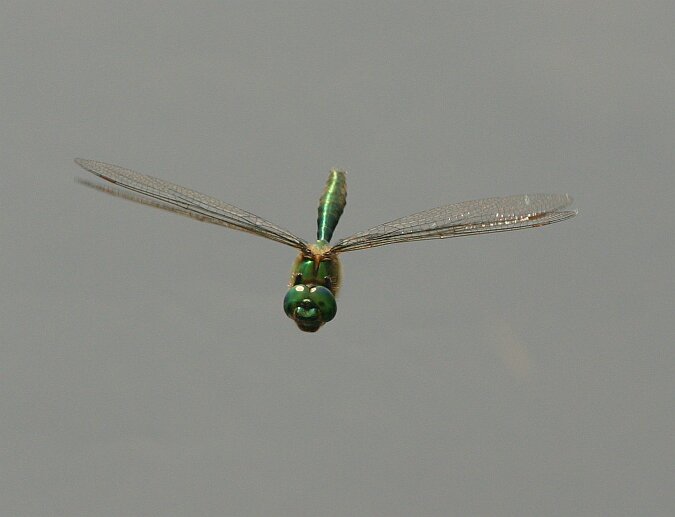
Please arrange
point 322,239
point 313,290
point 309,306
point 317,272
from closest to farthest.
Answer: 1. point 309,306
2. point 313,290
3. point 317,272
4. point 322,239

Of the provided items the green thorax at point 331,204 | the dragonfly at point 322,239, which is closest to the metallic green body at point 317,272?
the dragonfly at point 322,239

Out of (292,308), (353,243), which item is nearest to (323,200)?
(353,243)

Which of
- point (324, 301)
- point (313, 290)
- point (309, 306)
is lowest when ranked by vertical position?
point (309, 306)

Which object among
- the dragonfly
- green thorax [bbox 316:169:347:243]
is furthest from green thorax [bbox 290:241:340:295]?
green thorax [bbox 316:169:347:243]

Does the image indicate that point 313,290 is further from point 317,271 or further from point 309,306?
point 317,271

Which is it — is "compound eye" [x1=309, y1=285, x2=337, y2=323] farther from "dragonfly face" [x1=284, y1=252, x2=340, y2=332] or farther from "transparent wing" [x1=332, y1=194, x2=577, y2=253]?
"transparent wing" [x1=332, y1=194, x2=577, y2=253]

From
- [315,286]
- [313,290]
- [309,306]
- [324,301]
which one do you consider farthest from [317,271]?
[309,306]
